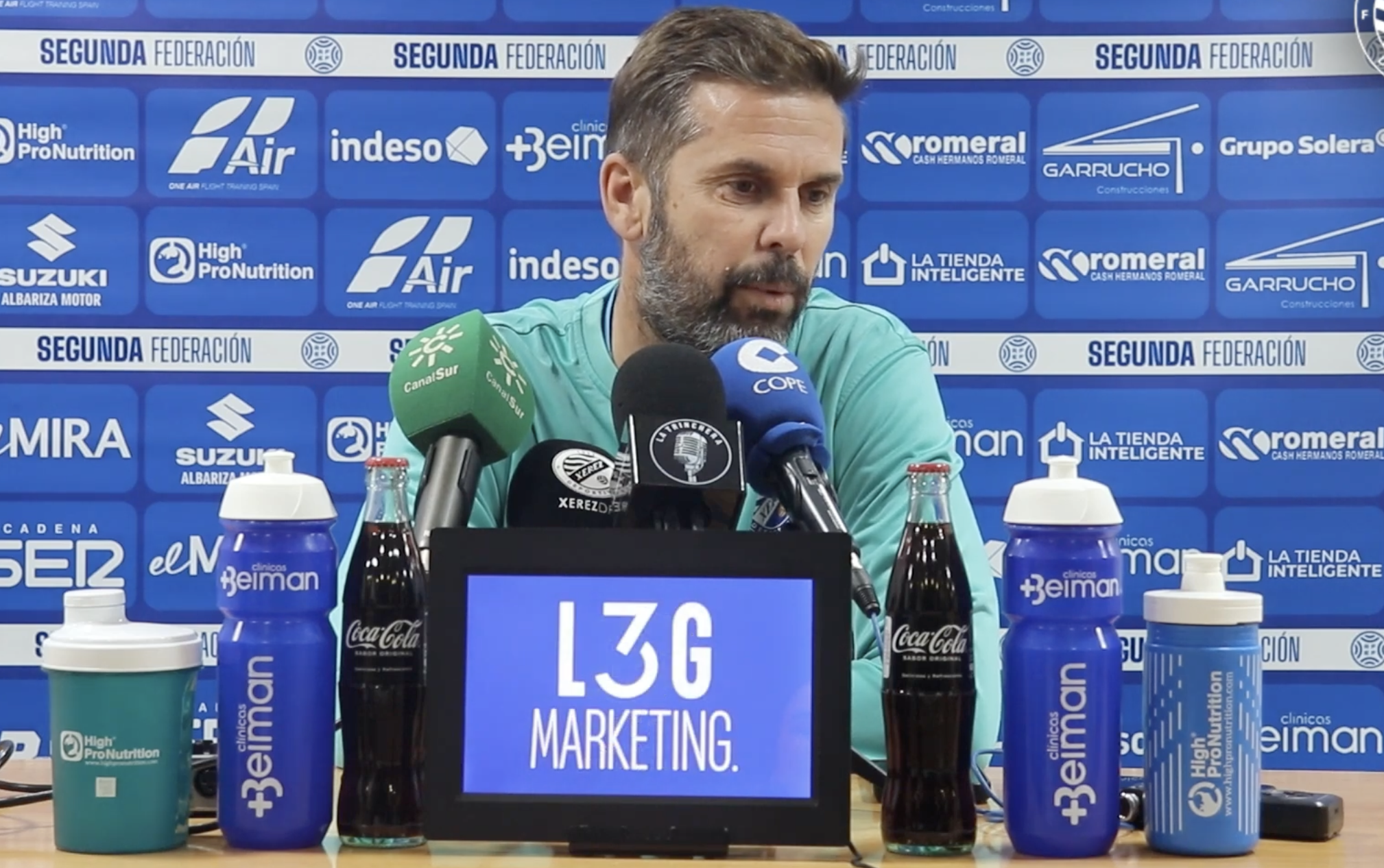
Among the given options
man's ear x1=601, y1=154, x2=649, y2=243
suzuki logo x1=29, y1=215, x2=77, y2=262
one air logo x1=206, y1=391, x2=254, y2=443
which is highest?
suzuki logo x1=29, y1=215, x2=77, y2=262

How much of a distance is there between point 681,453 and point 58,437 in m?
2.02

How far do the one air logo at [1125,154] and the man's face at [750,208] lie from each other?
1178 millimetres

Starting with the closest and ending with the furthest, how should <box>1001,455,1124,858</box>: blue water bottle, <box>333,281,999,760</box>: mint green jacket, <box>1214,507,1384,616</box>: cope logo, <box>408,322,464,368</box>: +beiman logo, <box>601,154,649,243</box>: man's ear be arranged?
<box>1001,455,1124,858</box>: blue water bottle
<box>408,322,464,368</box>: +beiman logo
<box>333,281,999,760</box>: mint green jacket
<box>601,154,649,243</box>: man's ear
<box>1214,507,1384,616</box>: cope logo

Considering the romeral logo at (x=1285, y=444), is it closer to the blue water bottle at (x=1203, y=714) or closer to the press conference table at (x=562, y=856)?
the press conference table at (x=562, y=856)

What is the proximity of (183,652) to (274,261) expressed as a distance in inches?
72.7

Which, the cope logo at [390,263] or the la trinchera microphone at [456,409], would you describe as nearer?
the la trinchera microphone at [456,409]

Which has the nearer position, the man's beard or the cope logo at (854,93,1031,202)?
the man's beard

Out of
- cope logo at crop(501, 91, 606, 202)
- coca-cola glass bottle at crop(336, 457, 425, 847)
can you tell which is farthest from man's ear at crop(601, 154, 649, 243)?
cope logo at crop(501, 91, 606, 202)

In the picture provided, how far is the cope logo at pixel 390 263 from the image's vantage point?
2625 mm

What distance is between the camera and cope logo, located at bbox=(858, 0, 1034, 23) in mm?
2613

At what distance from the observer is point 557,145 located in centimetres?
264

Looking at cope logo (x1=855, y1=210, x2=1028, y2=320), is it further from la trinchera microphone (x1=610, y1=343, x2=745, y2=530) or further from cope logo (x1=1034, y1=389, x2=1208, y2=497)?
la trinchera microphone (x1=610, y1=343, x2=745, y2=530)

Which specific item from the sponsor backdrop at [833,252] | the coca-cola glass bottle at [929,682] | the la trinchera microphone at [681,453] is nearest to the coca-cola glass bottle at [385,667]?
the la trinchera microphone at [681,453]

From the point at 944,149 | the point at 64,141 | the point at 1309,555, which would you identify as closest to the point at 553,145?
the point at 944,149
